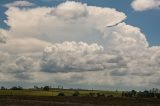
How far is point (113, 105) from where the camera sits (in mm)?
75062

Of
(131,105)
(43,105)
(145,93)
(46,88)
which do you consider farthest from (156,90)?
(43,105)

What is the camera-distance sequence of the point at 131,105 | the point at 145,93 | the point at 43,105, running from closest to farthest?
the point at 43,105 < the point at 131,105 < the point at 145,93

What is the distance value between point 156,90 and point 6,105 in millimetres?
120118

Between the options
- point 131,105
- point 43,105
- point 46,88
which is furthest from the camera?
point 46,88

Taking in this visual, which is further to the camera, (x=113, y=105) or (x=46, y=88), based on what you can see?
(x=46, y=88)

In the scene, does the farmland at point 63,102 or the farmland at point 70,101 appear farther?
the farmland at point 70,101

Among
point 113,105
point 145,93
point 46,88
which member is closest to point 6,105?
point 113,105

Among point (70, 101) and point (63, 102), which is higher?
point (70, 101)

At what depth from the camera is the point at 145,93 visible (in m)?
169

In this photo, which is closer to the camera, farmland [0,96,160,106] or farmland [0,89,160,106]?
farmland [0,96,160,106]

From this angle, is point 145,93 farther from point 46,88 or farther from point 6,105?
point 6,105

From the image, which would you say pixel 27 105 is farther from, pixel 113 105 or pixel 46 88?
pixel 46 88

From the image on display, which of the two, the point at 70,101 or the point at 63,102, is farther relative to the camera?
the point at 70,101

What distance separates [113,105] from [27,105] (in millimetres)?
18647
